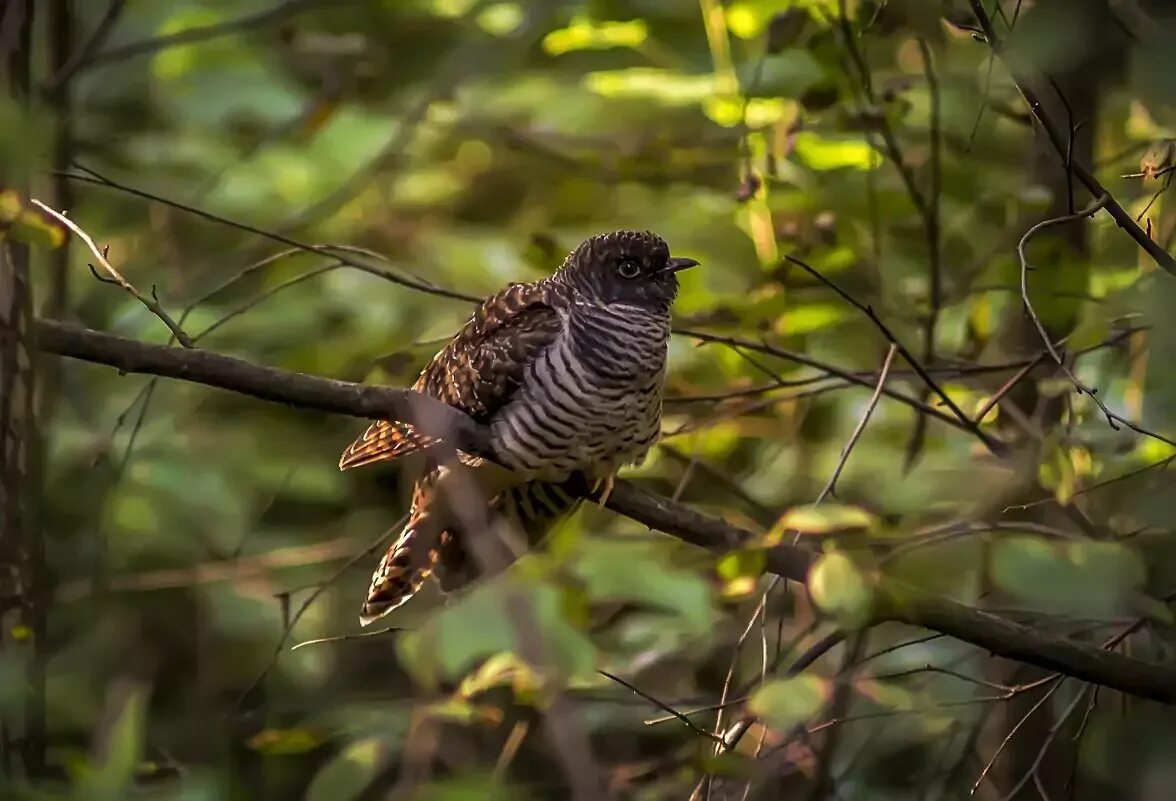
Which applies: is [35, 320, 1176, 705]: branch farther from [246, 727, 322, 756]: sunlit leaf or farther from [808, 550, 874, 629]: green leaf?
[246, 727, 322, 756]: sunlit leaf

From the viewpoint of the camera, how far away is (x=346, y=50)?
10.7 feet

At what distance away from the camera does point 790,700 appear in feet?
3.62

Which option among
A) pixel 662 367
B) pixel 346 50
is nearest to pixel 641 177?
pixel 662 367

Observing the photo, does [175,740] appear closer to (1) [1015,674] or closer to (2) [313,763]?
(2) [313,763]

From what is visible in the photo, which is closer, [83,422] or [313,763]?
[83,422]

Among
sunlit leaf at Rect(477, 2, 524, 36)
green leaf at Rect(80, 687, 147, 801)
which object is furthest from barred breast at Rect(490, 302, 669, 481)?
green leaf at Rect(80, 687, 147, 801)

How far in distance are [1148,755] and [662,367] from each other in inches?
41.0

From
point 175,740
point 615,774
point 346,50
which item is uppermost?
point 346,50

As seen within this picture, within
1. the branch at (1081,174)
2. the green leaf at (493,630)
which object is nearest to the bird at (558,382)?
the branch at (1081,174)

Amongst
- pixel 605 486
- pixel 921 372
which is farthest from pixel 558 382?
pixel 921 372

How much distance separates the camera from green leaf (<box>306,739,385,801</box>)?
1.44m

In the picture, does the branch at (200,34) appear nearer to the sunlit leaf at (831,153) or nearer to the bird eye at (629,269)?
the bird eye at (629,269)

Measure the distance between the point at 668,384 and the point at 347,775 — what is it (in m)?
1.29

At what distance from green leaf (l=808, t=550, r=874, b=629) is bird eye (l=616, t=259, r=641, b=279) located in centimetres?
128
